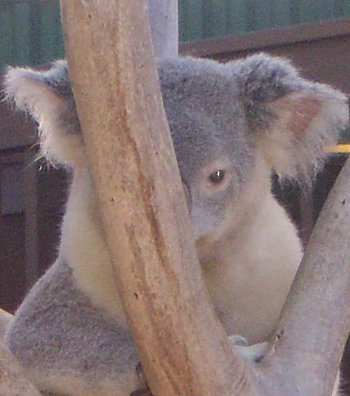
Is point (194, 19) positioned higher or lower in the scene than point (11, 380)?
higher

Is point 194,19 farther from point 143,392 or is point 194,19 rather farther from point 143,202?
point 143,202

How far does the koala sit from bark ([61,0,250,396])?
17.0 inches

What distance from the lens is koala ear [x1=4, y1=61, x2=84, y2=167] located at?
83.5 inches

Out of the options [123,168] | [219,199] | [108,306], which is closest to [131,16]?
[123,168]

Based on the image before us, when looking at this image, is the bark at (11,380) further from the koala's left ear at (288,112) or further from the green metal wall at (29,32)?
the green metal wall at (29,32)

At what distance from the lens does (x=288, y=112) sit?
2230mm

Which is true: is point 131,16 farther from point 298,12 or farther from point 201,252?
point 298,12

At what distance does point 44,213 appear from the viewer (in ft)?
15.7

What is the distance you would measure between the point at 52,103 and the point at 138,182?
0.61 meters

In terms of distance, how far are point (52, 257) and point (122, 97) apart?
322cm

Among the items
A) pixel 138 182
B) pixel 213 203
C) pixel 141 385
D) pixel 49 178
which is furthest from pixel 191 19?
pixel 138 182

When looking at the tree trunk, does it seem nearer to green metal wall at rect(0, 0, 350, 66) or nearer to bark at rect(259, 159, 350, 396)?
bark at rect(259, 159, 350, 396)

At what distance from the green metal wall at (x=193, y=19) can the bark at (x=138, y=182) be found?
8.65 ft

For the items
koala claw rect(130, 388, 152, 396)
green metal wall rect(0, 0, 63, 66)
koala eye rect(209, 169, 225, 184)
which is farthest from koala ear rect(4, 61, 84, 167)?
green metal wall rect(0, 0, 63, 66)
